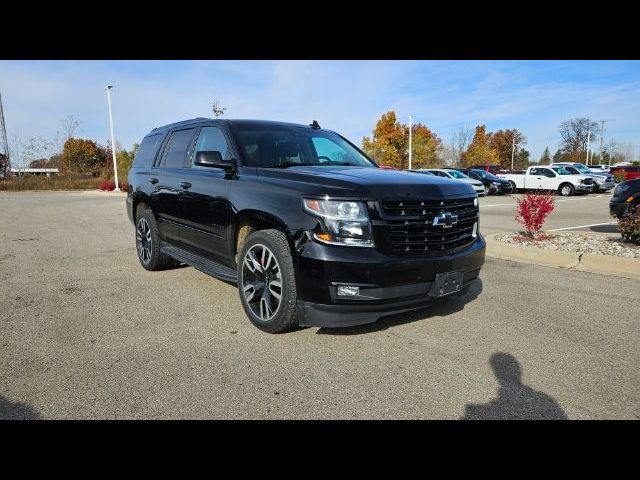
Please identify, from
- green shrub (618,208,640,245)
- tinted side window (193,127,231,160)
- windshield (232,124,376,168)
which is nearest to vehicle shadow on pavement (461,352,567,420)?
windshield (232,124,376,168)

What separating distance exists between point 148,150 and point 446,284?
4691 millimetres

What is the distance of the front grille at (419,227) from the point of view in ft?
11.0

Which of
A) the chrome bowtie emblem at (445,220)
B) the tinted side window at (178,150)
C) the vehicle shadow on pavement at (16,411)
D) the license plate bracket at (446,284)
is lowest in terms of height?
the vehicle shadow on pavement at (16,411)

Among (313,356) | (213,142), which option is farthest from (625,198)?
(313,356)

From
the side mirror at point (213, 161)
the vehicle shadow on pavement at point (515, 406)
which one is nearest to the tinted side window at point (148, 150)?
the side mirror at point (213, 161)

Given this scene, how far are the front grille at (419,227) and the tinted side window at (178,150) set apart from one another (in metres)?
2.87

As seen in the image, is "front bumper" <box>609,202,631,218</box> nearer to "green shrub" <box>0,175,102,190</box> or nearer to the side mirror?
the side mirror

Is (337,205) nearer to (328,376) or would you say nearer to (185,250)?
(328,376)

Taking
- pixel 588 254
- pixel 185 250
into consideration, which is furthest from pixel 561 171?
pixel 185 250

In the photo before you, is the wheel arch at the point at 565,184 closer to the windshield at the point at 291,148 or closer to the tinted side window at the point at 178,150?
the windshield at the point at 291,148

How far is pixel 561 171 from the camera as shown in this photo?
82.1 feet

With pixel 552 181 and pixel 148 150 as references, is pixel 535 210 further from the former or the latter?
pixel 552 181

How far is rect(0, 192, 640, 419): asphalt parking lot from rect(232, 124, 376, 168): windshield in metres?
1.55

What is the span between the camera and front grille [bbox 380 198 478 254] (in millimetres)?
3346
